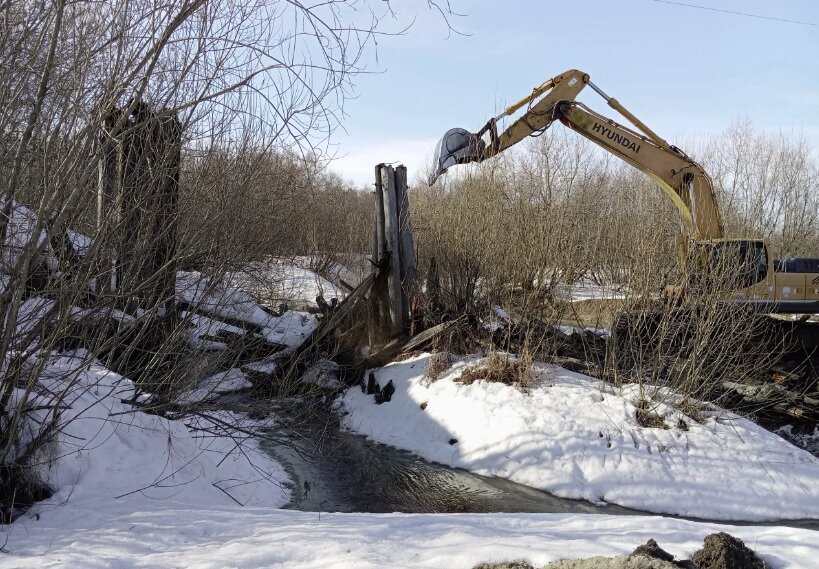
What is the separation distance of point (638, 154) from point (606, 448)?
21.6ft

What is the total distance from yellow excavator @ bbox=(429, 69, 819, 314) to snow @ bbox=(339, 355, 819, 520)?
3904 mm

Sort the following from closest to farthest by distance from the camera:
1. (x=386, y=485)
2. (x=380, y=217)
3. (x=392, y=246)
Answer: (x=386, y=485)
(x=392, y=246)
(x=380, y=217)

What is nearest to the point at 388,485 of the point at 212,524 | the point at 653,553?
the point at 212,524

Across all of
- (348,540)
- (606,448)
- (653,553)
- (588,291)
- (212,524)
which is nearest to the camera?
(653,553)

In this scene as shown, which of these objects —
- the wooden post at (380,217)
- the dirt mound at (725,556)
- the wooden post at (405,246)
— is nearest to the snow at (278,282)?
the wooden post at (380,217)

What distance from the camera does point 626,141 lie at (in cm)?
1320

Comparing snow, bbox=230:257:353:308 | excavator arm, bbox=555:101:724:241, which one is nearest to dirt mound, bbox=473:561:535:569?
snow, bbox=230:257:353:308

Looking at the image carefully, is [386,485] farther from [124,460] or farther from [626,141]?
[626,141]

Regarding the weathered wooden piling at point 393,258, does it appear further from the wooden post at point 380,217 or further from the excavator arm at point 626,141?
the excavator arm at point 626,141

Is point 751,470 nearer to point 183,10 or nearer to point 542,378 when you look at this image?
point 542,378

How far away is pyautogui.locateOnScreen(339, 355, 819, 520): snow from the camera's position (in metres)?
8.05

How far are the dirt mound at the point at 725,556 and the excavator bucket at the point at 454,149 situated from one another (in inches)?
360

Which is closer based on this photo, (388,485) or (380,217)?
(388,485)

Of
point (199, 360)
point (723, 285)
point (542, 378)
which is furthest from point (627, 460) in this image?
point (199, 360)
